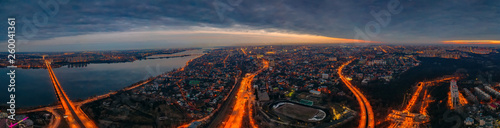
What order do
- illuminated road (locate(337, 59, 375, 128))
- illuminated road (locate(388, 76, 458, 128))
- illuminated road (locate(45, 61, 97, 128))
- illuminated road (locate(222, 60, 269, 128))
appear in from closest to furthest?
1. illuminated road (locate(388, 76, 458, 128))
2. illuminated road (locate(337, 59, 375, 128))
3. illuminated road (locate(45, 61, 97, 128))
4. illuminated road (locate(222, 60, 269, 128))

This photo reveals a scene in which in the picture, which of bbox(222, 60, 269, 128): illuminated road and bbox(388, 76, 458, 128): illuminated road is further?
bbox(222, 60, 269, 128): illuminated road

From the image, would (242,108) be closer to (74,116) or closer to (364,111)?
(364,111)

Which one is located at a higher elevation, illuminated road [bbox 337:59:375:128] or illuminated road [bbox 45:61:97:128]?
illuminated road [bbox 337:59:375:128]

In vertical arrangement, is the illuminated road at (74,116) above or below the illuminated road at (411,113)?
below

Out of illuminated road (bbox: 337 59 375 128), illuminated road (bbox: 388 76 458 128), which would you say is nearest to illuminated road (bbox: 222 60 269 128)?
illuminated road (bbox: 337 59 375 128)

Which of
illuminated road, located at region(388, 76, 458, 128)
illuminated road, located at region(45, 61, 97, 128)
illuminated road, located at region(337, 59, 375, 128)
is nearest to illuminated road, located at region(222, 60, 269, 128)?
illuminated road, located at region(337, 59, 375, 128)

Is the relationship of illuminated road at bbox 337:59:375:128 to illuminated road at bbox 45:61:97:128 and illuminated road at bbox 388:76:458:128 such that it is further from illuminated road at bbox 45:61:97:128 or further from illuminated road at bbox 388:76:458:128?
illuminated road at bbox 45:61:97:128

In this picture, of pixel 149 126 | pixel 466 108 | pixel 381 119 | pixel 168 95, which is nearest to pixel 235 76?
pixel 168 95

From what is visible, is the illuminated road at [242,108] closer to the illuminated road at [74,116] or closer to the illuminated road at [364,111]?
the illuminated road at [364,111]

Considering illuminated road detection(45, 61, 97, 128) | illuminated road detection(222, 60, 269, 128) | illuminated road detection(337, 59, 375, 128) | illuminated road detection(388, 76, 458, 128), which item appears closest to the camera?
illuminated road detection(388, 76, 458, 128)

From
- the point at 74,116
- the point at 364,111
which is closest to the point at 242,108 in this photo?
the point at 364,111

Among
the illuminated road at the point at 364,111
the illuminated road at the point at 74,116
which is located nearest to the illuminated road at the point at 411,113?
the illuminated road at the point at 364,111
